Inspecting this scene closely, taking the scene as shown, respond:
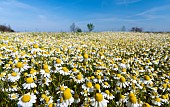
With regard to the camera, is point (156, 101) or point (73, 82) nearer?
point (156, 101)

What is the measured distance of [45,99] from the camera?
2.79m

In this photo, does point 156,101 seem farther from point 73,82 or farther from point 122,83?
point 73,82

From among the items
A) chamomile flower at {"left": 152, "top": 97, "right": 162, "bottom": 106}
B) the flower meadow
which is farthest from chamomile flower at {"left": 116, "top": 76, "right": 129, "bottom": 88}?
chamomile flower at {"left": 152, "top": 97, "right": 162, "bottom": 106}

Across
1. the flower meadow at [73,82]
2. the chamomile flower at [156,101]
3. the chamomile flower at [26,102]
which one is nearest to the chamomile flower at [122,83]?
the flower meadow at [73,82]

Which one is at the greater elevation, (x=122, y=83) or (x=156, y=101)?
(x=122, y=83)

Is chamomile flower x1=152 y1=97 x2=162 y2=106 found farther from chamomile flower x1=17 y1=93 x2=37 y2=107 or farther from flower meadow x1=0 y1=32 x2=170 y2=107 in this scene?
chamomile flower x1=17 y1=93 x2=37 y2=107

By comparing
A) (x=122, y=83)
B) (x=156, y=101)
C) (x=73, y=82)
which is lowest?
(x=156, y=101)

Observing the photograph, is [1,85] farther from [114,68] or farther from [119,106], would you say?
[114,68]

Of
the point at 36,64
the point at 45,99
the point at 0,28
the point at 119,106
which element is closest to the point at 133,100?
the point at 119,106

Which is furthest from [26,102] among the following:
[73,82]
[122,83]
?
[73,82]

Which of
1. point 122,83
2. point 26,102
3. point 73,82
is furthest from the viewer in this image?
point 73,82

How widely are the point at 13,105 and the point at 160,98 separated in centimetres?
285

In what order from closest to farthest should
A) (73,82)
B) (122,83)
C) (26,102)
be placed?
(26,102) → (122,83) → (73,82)

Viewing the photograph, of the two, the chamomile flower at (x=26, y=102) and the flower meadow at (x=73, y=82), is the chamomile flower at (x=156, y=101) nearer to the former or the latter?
the flower meadow at (x=73, y=82)
